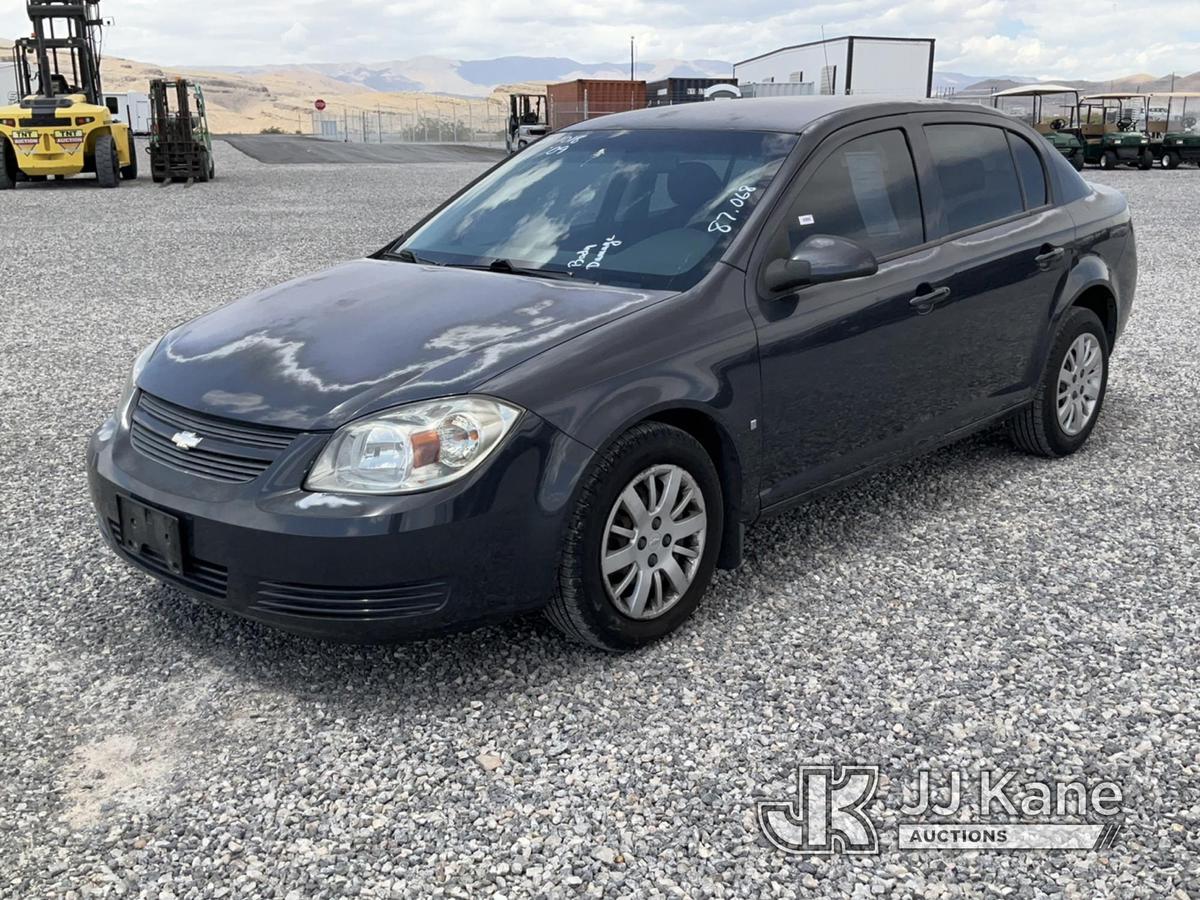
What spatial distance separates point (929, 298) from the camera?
4332 mm

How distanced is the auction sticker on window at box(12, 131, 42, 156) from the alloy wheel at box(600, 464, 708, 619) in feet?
72.4

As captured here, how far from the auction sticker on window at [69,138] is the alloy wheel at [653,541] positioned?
72.0 feet

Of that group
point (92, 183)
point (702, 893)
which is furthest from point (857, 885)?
point (92, 183)

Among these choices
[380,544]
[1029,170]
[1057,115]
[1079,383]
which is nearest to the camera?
[380,544]

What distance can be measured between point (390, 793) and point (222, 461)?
1003mm

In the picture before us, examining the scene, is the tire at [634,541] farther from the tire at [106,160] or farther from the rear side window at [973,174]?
the tire at [106,160]

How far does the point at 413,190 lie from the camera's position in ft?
75.4

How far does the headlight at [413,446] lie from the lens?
3.06m

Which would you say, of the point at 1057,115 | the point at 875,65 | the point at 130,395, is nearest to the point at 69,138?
the point at 130,395

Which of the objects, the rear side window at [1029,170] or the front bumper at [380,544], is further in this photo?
the rear side window at [1029,170]

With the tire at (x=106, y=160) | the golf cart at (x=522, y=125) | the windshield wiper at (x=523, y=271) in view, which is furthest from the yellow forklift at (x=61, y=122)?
the windshield wiper at (x=523, y=271)

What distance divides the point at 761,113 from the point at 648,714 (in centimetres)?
232

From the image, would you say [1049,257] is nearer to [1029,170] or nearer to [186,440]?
[1029,170]

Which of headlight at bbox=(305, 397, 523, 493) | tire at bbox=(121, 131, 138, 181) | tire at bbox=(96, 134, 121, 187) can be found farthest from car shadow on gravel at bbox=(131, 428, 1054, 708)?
tire at bbox=(121, 131, 138, 181)
